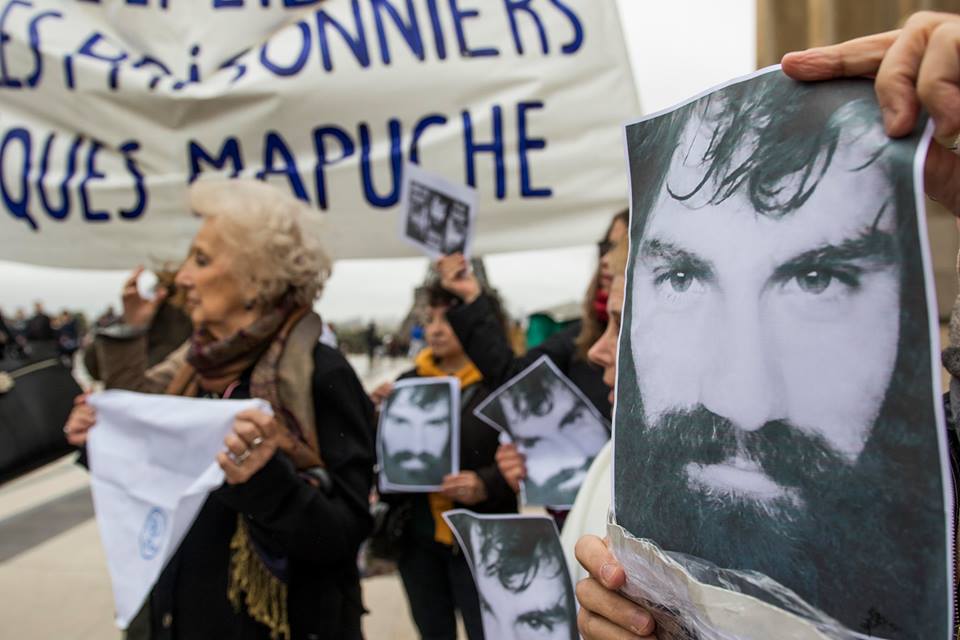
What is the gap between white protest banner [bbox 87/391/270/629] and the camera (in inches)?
61.5

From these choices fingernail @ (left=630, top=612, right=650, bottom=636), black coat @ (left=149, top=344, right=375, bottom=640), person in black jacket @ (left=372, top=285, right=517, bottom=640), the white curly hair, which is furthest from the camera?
person in black jacket @ (left=372, top=285, right=517, bottom=640)

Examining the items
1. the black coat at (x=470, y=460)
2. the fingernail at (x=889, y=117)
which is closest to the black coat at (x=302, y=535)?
the black coat at (x=470, y=460)

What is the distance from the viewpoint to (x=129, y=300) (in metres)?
2.66

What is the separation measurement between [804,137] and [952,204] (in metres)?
0.18

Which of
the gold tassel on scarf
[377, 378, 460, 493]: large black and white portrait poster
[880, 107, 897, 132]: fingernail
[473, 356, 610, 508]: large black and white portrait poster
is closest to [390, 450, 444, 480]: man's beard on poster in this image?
[377, 378, 460, 493]: large black and white portrait poster

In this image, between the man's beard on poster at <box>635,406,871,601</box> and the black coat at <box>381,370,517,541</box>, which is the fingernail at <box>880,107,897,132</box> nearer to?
the man's beard on poster at <box>635,406,871,601</box>

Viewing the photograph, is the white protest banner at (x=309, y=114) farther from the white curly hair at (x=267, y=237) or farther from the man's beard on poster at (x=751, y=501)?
the man's beard on poster at (x=751, y=501)

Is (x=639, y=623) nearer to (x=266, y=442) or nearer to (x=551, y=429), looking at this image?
(x=266, y=442)

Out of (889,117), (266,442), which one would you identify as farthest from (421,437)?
(889,117)

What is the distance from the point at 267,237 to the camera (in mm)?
1818

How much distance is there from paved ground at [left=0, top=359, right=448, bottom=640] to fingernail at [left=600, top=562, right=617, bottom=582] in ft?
10.1

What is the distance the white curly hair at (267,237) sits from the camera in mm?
1802

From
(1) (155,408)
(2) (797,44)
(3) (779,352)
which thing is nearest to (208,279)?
(1) (155,408)

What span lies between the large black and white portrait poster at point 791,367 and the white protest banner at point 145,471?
3.55ft
